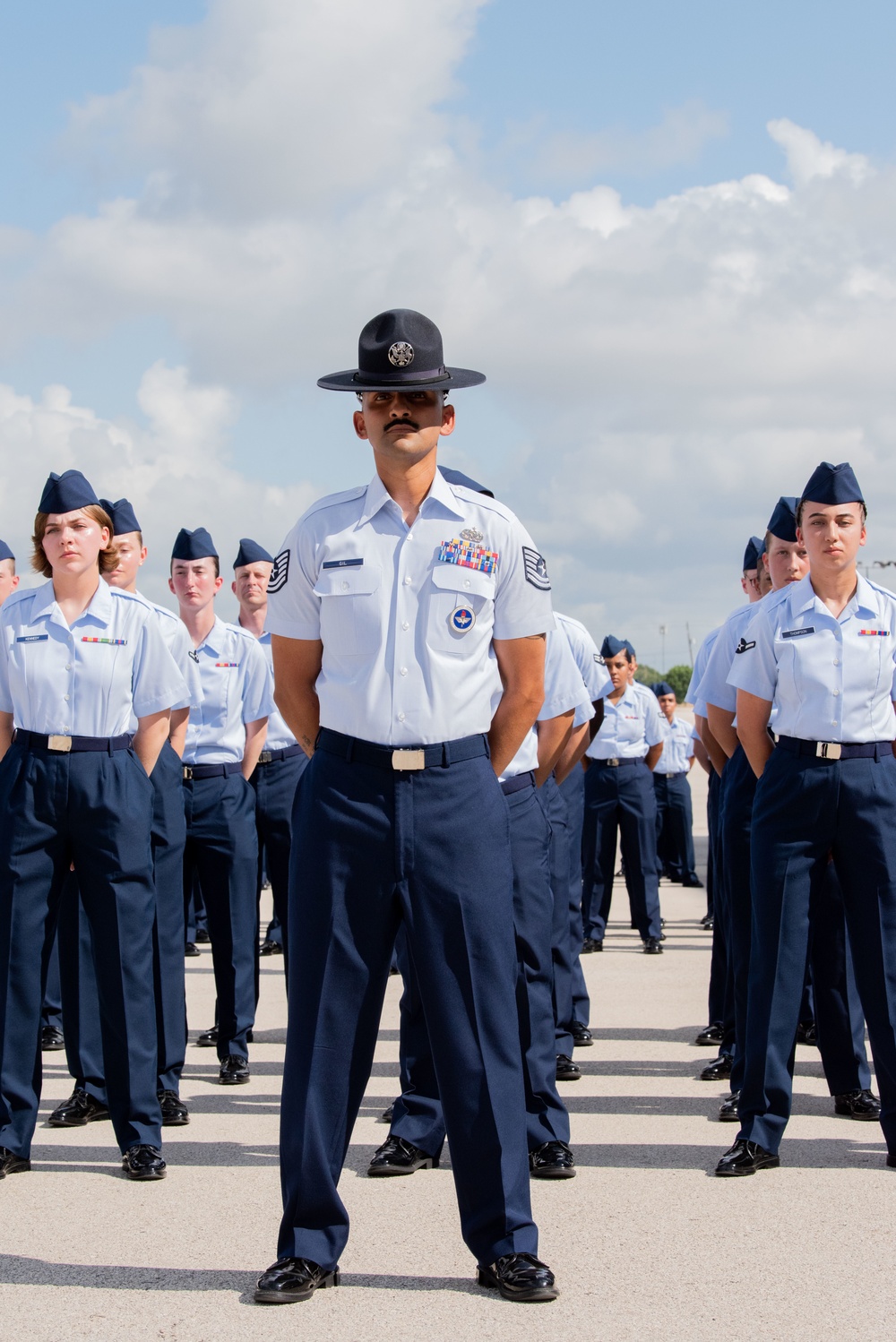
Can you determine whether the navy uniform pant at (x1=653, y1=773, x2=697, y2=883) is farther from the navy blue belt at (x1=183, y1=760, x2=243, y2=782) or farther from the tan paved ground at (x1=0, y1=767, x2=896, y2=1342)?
the tan paved ground at (x1=0, y1=767, x2=896, y2=1342)

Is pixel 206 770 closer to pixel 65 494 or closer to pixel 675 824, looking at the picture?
pixel 65 494

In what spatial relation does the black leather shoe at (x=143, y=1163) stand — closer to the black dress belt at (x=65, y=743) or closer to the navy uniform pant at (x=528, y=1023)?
the navy uniform pant at (x=528, y=1023)

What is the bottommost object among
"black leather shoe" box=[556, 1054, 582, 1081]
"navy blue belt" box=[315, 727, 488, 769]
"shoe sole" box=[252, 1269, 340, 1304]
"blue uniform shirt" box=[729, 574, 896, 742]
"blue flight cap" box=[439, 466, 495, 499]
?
"black leather shoe" box=[556, 1054, 582, 1081]

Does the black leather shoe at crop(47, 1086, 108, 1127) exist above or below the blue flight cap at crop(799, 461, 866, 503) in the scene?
below

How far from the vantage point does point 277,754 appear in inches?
334

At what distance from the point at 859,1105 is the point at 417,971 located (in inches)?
118

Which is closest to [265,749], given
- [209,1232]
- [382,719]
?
[209,1232]

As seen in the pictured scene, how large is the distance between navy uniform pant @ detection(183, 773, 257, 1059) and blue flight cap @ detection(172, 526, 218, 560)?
117 cm

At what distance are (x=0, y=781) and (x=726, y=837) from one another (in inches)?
125

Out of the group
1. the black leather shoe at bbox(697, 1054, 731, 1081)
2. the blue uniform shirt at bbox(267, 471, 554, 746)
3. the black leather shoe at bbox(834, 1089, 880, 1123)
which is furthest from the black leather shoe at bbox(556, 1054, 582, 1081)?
the blue uniform shirt at bbox(267, 471, 554, 746)

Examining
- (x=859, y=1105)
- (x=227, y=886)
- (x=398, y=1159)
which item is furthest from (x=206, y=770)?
(x=859, y=1105)

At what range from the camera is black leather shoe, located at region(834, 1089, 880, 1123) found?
629 cm

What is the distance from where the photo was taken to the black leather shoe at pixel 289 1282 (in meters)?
4.02

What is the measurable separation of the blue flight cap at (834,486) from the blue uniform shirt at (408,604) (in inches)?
68.2
